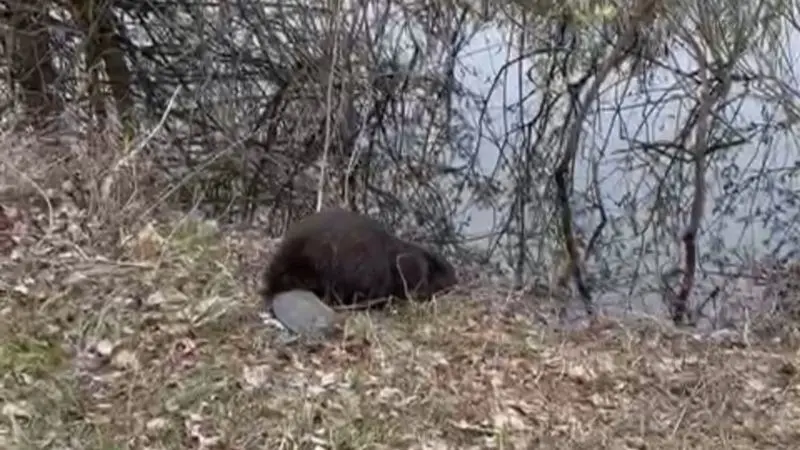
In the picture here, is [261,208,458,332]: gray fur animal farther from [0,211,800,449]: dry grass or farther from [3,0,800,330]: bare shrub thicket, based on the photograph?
[3,0,800,330]: bare shrub thicket

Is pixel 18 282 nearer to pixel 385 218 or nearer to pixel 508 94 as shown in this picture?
pixel 385 218

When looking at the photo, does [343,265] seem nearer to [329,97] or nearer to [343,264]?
[343,264]

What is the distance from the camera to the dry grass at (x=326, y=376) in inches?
139

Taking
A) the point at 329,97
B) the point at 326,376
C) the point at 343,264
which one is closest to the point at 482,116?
the point at 329,97

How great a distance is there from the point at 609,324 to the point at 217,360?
1.61m

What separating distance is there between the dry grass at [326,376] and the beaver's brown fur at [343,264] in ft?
0.33

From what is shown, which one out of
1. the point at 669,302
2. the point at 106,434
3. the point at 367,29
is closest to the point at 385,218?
the point at 367,29

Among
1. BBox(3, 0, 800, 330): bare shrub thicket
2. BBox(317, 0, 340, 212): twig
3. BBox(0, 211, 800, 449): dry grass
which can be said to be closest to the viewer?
BBox(0, 211, 800, 449): dry grass

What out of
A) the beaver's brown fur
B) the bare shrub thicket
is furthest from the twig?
the beaver's brown fur

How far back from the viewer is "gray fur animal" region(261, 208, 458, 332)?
4.33 metres

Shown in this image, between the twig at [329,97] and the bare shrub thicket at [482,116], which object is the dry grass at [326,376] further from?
the twig at [329,97]

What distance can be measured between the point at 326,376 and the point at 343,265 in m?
0.62

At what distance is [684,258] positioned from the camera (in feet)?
23.8

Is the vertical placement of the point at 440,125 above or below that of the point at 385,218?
above
